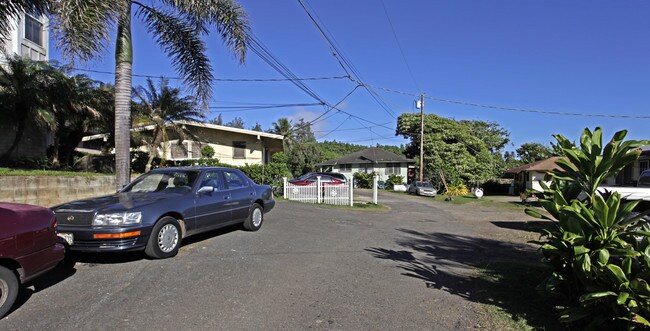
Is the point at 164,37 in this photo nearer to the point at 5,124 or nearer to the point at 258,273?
the point at 5,124

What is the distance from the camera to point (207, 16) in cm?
1122

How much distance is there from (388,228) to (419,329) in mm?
7652

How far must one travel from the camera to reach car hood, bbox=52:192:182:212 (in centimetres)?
627

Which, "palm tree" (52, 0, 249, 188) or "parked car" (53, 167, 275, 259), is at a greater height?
"palm tree" (52, 0, 249, 188)

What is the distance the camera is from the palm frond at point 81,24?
8.13m

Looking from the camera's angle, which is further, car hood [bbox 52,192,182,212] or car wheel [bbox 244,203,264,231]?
car wheel [bbox 244,203,264,231]

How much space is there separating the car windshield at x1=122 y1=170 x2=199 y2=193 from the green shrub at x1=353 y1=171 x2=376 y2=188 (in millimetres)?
39647

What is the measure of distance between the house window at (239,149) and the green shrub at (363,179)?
22.3m

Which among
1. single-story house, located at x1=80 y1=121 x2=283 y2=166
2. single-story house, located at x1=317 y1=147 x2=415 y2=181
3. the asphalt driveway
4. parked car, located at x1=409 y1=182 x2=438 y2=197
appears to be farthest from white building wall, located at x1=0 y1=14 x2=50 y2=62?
single-story house, located at x1=317 y1=147 x2=415 y2=181

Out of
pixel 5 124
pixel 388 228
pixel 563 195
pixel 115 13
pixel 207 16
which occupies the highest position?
pixel 207 16

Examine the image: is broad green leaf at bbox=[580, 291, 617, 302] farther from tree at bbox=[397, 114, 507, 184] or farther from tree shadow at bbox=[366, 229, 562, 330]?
tree at bbox=[397, 114, 507, 184]

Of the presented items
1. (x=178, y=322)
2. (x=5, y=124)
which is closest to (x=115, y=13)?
(x=178, y=322)

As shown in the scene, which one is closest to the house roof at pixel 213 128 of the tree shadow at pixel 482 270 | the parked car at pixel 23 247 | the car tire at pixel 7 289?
the tree shadow at pixel 482 270

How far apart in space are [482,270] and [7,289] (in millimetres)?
6443
